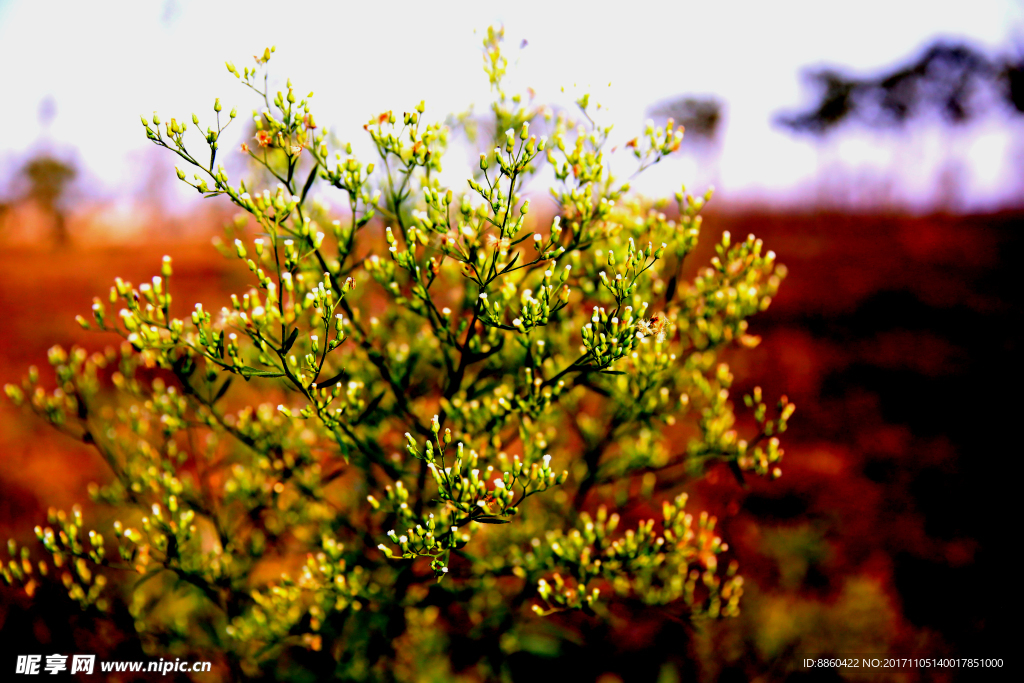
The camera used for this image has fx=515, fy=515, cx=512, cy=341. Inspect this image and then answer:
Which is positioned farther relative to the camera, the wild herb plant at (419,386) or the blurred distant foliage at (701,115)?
the blurred distant foliage at (701,115)

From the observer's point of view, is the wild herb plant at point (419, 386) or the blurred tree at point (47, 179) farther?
the blurred tree at point (47, 179)

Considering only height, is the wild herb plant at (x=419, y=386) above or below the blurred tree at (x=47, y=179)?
below

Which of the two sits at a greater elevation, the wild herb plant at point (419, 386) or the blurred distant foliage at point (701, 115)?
the blurred distant foliage at point (701, 115)

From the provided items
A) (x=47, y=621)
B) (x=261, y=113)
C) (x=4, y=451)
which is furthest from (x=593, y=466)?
(x=4, y=451)

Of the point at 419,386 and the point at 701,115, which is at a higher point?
the point at 701,115

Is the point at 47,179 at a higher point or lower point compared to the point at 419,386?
higher

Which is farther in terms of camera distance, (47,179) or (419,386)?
(47,179)

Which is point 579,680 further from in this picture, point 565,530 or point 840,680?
point 840,680

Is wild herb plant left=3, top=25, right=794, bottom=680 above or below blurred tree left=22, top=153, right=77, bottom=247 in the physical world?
below
